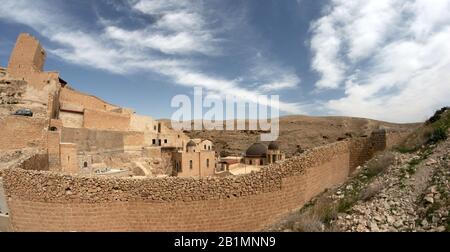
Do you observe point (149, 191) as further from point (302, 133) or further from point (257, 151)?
point (302, 133)

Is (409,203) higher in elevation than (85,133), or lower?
lower

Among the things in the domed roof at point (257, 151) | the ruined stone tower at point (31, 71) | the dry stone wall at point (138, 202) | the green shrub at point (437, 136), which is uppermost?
the ruined stone tower at point (31, 71)

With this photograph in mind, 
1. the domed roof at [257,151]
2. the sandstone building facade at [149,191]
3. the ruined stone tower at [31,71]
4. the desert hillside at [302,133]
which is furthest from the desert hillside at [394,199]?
the desert hillside at [302,133]

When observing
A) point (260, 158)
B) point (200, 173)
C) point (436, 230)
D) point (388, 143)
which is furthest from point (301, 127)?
point (436, 230)

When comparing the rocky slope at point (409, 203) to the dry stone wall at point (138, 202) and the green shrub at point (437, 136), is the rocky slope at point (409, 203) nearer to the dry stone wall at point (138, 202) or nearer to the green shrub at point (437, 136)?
the green shrub at point (437, 136)

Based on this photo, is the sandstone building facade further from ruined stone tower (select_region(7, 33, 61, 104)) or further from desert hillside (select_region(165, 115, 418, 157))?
desert hillside (select_region(165, 115, 418, 157))

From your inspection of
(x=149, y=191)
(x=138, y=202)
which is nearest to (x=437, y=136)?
(x=149, y=191)

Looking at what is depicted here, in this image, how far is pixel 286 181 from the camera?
7809mm

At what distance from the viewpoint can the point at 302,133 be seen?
40.1m

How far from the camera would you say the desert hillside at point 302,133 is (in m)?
36.9

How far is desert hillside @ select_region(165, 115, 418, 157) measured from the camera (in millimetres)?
36906

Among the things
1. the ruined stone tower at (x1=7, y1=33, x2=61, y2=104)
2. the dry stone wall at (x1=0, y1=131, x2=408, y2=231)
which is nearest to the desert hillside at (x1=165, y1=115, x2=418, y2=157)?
the ruined stone tower at (x1=7, y1=33, x2=61, y2=104)

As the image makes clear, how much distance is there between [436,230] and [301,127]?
39246 mm
